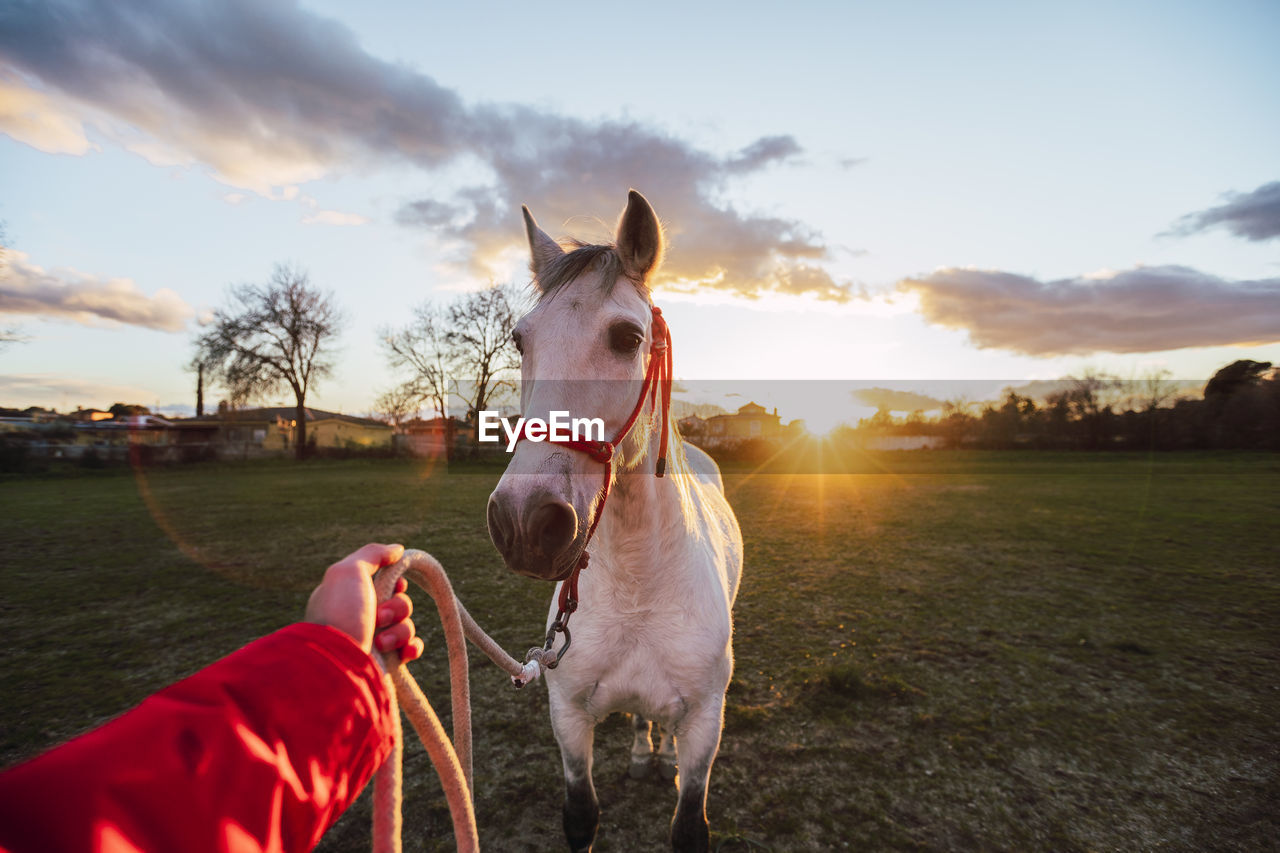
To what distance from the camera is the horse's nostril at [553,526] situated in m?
1.46

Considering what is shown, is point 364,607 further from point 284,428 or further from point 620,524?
point 284,428

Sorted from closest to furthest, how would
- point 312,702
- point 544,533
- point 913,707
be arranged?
1. point 312,702
2. point 544,533
3. point 913,707

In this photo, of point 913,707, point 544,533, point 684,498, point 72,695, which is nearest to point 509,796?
point 684,498

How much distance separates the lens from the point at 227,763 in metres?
0.70

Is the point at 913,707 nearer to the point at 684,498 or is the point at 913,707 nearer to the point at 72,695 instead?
the point at 684,498

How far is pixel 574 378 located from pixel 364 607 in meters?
0.93

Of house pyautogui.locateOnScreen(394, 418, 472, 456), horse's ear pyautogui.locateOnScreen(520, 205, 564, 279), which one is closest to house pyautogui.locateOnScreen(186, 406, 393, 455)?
house pyautogui.locateOnScreen(394, 418, 472, 456)

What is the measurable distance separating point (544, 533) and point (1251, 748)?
206 inches

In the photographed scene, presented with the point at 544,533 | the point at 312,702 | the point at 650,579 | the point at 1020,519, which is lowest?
the point at 1020,519

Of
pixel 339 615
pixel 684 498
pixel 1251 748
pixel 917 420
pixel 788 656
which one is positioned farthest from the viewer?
pixel 917 420

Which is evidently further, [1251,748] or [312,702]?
[1251,748]

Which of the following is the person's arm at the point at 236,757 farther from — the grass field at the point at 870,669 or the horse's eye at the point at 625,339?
the grass field at the point at 870,669

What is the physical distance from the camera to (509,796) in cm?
305

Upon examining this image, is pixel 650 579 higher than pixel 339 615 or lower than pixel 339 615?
lower
